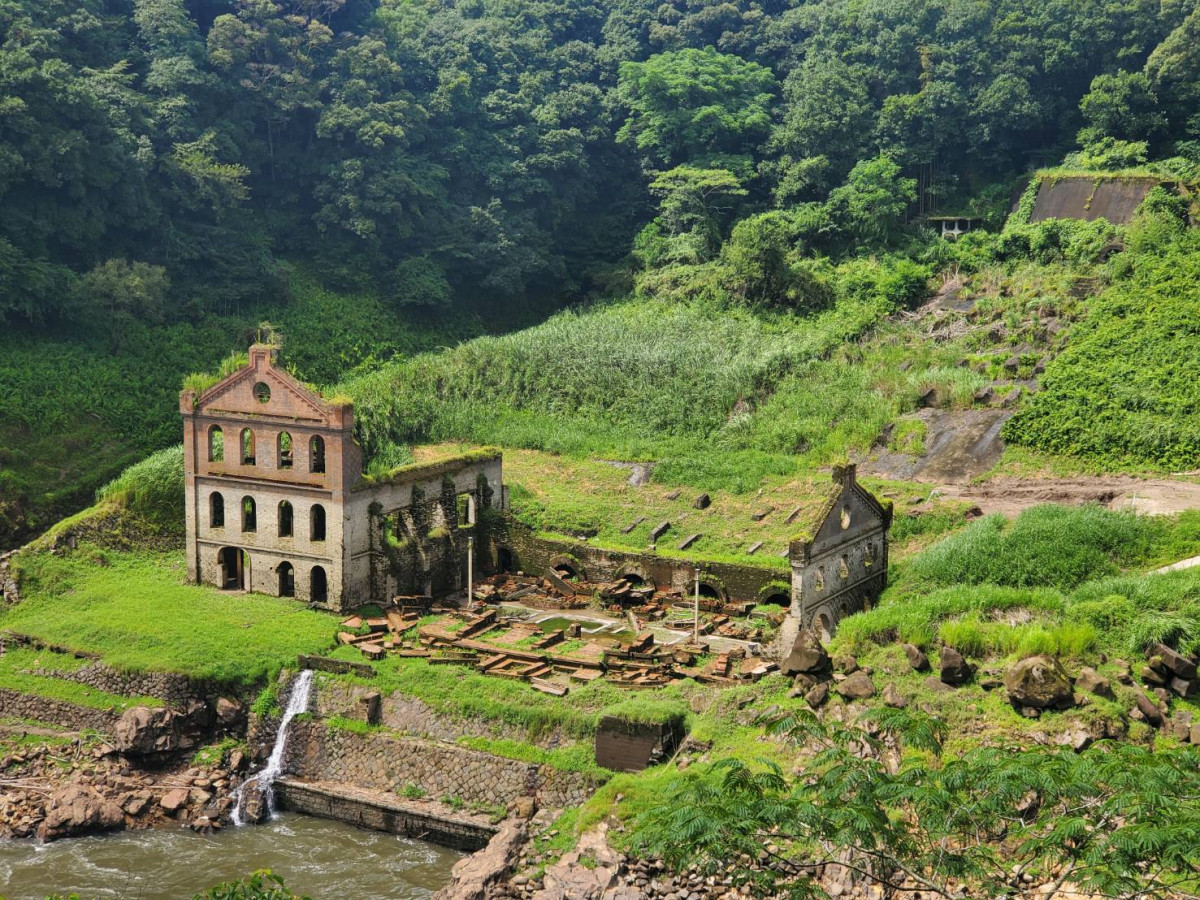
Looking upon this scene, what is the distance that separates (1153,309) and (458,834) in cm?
3057

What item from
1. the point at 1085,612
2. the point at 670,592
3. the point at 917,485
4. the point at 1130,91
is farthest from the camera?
the point at 1130,91

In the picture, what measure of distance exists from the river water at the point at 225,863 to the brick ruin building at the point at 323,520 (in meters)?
8.22

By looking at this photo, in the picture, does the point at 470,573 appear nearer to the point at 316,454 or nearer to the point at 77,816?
the point at 316,454

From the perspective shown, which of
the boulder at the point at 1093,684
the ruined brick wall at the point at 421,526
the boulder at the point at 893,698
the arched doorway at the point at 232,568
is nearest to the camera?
the boulder at the point at 1093,684

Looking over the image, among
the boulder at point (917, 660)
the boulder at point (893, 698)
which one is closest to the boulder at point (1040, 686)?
the boulder at point (893, 698)

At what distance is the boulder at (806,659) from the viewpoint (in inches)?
1139

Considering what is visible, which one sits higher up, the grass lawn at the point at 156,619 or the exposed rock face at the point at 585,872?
the grass lawn at the point at 156,619

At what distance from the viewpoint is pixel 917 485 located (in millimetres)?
42406

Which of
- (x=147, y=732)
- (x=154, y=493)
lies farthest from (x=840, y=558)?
(x=154, y=493)

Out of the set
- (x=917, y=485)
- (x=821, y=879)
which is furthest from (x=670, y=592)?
(x=821, y=879)

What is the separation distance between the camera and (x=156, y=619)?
36.0m

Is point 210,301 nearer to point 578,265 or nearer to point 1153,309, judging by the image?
point 578,265

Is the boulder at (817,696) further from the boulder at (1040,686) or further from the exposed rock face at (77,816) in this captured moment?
the exposed rock face at (77,816)

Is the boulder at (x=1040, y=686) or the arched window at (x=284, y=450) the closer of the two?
the boulder at (x=1040, y=686)
